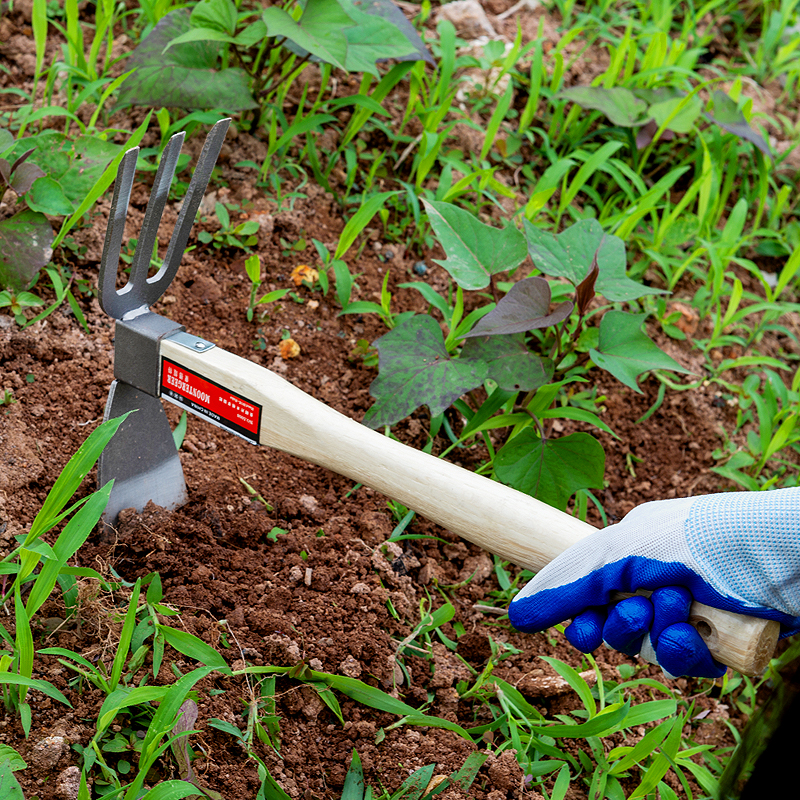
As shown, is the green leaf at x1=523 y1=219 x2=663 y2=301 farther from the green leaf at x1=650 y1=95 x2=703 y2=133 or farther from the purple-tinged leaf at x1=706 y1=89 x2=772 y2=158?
the purple-tinged leaf at x1=706 y1=89 x2=772 y2=158

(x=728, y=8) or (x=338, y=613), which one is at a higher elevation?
(x=728, y=8)

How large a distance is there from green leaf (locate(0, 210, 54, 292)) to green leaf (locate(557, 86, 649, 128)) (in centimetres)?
160

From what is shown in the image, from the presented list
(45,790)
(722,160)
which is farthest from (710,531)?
(722,160)

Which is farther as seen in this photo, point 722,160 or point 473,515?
point 722,160

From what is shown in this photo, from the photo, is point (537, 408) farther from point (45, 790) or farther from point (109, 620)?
point (45, 790)

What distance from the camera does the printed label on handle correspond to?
1.30 meters

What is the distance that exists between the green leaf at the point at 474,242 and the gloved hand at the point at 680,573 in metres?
0.75

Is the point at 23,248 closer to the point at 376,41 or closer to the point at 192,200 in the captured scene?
the point at 192,200

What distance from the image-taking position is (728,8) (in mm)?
3188

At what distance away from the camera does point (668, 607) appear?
3.50ft

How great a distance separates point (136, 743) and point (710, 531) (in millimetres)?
922

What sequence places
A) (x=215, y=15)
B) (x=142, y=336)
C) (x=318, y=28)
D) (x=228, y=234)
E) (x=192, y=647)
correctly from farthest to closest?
(x=228, y=234)
(x=215, y=15)
(x=318, y=28)
(x=142, y=336)
(x=192, y=647)

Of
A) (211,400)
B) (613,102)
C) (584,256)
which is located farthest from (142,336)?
(613,102)

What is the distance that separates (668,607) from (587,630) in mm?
138
